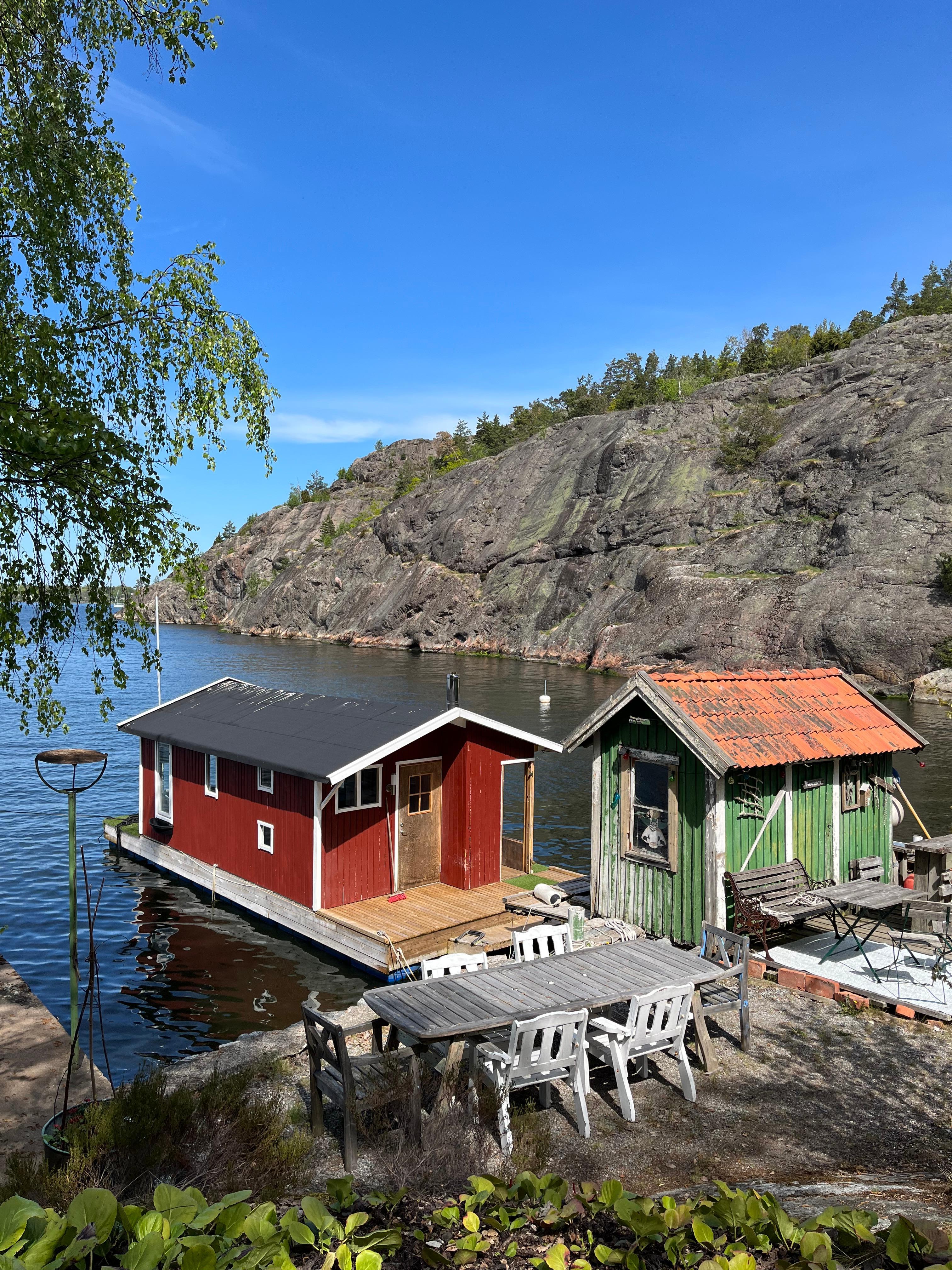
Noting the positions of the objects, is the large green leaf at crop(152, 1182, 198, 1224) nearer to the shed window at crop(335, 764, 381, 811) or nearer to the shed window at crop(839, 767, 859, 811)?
the shed window at crop(335, 764, 381, 811)

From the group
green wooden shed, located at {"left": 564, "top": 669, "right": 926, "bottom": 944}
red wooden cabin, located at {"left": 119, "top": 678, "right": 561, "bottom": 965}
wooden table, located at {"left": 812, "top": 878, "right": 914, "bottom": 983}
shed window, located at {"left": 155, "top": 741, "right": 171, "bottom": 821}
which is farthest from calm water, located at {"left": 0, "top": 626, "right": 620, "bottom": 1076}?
wooden table, located at {"left": 812, "top": 878, "right": 914, "bottom": 983}

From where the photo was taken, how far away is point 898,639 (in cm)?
5778

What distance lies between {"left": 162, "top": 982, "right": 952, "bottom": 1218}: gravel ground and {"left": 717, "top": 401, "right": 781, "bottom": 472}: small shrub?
7698cm

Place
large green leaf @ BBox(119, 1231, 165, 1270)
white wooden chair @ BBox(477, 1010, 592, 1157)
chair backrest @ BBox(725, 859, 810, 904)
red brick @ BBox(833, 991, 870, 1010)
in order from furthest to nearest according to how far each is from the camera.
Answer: chair backrest @ BBox(725, 859, 810, 904)
red brick @ BBox(833, 991, 870, 1010)
white wooden chair @ BBox(477, 1010, 592, 1157)
large green leaf @ BBox(119, 1231, 165, 1270)

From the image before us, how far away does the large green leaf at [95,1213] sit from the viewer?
3.98 meters

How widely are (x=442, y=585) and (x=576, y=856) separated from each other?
2935 inches

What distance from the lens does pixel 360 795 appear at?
18.2 meters

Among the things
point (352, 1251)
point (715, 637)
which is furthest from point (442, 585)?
point (352, 1251)

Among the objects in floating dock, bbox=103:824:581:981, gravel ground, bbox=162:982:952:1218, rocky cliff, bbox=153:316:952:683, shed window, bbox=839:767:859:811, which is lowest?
floating dock, bbox=103:824:581:981

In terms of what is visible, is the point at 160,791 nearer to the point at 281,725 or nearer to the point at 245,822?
the point at 245,822

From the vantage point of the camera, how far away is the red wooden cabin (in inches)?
700

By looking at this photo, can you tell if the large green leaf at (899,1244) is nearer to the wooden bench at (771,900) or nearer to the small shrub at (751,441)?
the wooden bench at (771,900)

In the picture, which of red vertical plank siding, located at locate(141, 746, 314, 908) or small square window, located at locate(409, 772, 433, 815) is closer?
red vertical plank siding, located at locate(141, 746, 314, 908)

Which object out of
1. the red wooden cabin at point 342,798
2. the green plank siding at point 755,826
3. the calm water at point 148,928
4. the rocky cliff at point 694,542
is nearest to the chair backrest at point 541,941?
the green plank siding at point 755,826
